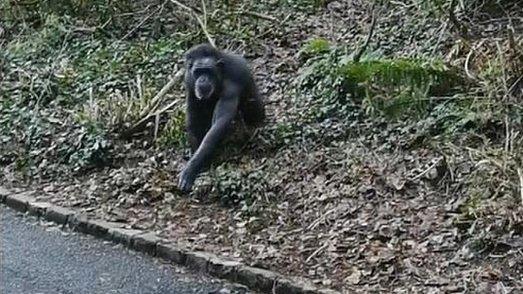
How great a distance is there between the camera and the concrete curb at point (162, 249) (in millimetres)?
5479

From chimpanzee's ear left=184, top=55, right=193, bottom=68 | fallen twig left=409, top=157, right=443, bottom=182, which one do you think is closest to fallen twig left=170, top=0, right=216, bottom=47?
chimpanzee's ear left=184, top=55, right=193, bottom=68

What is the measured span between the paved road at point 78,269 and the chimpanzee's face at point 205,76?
1403 millimetres

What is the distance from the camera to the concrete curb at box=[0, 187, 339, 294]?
548cm

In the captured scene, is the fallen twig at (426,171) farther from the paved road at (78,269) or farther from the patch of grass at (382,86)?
the paved road at (78,269)

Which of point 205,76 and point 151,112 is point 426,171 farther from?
point 151,112

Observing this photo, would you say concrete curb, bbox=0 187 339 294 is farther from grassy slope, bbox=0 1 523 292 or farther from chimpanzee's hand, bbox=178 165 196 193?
chimpanzee's hand, bbox=178 165 196 193

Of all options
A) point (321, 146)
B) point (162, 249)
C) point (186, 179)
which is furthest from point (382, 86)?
point (162, 249)

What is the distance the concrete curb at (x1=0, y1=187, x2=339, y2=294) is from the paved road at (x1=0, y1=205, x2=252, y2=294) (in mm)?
62

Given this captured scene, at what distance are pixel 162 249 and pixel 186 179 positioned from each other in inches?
36.6

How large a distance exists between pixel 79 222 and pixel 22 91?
3.08 m

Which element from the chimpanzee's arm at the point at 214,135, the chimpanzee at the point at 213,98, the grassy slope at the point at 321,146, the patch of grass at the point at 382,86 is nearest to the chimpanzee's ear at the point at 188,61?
the chimpanzee at the point at 213,98

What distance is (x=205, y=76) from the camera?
23.9 feet

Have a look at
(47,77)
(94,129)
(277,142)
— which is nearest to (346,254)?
(277,142)

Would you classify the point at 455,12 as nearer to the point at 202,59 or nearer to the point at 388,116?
the point at 388,116
